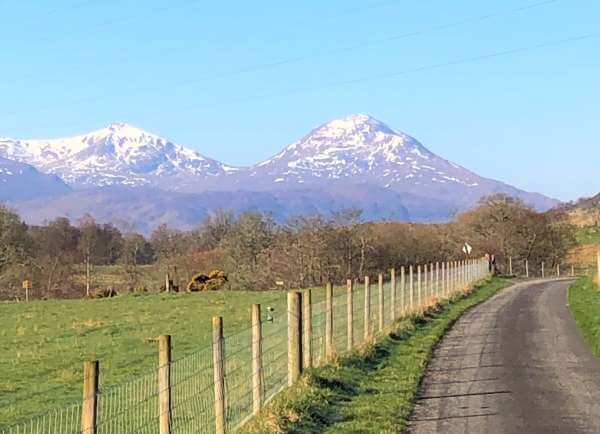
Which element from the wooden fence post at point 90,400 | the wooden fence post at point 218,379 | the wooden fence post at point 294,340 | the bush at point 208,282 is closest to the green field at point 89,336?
the wooden fence post at point 294,340

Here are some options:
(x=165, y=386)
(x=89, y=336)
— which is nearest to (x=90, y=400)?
Result: (x=165, y=386)

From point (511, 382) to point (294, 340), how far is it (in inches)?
137

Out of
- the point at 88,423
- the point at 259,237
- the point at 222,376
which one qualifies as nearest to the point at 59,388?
the point at 222,376

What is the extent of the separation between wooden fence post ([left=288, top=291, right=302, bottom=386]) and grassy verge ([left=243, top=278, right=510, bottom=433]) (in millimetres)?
198

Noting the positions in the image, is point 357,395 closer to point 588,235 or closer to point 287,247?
point 287,247

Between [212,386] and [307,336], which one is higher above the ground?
[307,336]

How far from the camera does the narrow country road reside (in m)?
11.3

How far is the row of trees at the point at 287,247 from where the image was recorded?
5694 cm

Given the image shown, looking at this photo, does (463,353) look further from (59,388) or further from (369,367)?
(59,388)

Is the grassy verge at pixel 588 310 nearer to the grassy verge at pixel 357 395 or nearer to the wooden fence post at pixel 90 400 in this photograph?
the grassy verge at pixel 357 395

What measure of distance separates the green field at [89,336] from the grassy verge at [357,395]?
14.8 feet

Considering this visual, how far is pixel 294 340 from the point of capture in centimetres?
1352

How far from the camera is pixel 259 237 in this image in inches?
2515

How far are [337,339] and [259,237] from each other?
A: 44.8 m
